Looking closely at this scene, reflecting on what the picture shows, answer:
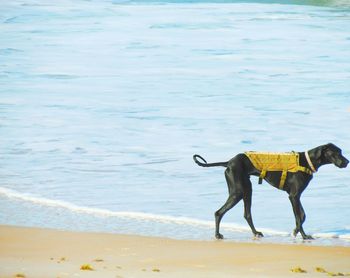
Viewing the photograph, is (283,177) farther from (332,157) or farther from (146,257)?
(146,257)

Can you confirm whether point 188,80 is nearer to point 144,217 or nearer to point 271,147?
point 271,147

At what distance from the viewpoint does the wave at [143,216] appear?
8.07m

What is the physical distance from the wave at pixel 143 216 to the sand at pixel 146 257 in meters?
0.58

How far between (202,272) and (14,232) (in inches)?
79.8

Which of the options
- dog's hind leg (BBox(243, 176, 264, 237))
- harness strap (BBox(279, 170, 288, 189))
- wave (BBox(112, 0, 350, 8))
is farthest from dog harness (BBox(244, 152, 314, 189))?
wave (BBox(112, 0, 350, 8))

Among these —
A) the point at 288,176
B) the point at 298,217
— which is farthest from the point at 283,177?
the point at 298,217

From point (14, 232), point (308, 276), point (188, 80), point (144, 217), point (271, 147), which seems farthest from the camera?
point (188, 80)

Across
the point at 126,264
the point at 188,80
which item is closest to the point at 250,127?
the point at 188,80

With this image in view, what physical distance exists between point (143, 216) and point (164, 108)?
22.8 ft

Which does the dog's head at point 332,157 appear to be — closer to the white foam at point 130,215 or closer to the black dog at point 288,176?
the black dog at point 288,176

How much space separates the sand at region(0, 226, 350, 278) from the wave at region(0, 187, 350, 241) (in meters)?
0.58

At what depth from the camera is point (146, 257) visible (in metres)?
6.77

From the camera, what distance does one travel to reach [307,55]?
20.8 metres

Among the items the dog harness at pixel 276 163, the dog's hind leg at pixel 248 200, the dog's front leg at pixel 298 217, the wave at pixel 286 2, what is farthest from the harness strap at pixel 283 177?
the wave at pixel 286 2
